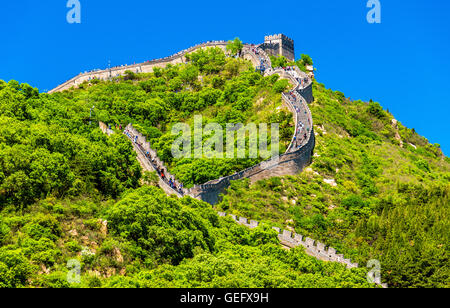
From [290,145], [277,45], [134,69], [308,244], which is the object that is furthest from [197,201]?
[277,45]

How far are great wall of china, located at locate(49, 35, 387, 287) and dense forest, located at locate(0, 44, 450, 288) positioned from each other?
1.05m

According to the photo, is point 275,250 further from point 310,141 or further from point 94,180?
point 310,141

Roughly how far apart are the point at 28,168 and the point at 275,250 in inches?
645

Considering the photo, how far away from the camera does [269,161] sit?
209 ft

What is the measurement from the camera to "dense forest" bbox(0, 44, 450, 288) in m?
39.0

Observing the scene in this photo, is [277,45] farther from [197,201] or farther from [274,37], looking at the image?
[197,201]

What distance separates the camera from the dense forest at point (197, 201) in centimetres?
3900

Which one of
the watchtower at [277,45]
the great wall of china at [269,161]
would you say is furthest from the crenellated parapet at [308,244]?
the watchtower at [277,45]

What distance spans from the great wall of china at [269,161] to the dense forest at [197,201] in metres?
1.05

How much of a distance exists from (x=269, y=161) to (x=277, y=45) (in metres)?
49.2

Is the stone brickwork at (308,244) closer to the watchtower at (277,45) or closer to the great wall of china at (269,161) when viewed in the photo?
the great wall of china at (269,161)

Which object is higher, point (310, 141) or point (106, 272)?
point (310, 141)

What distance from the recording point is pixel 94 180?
177ft
